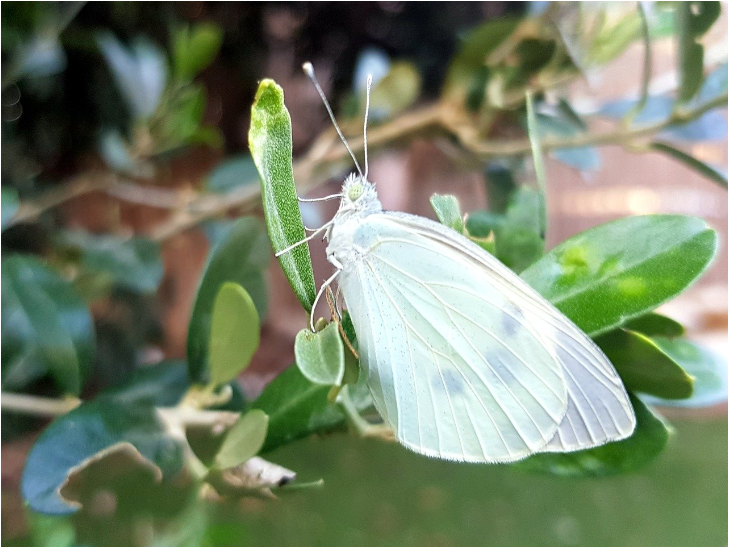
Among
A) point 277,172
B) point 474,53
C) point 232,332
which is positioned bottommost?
point 232,332

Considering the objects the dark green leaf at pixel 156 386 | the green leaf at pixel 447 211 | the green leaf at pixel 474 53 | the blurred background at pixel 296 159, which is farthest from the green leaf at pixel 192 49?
the green leaf at pixel 447 211

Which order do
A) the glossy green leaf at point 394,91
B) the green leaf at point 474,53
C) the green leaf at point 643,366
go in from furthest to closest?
the glossy green leaf at point 394,91
the green leaf at point 474,53
the green leaf at point 643,366

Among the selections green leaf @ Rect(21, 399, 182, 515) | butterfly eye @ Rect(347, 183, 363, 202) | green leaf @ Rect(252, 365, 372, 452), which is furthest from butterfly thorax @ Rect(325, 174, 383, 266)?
green leaf @ Rect(21, 399, 182, 515)

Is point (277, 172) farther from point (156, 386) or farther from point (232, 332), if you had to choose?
point (156, 386)

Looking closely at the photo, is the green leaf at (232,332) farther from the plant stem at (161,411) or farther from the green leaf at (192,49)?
the green leaf at (192,49)

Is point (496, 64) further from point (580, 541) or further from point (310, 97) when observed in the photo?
point (580, 541)

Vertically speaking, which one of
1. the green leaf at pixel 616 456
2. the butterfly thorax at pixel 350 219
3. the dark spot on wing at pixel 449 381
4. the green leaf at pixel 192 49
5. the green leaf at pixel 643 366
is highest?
the green leaf at pixel 192 49

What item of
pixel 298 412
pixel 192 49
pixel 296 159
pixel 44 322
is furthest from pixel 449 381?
pixel 296 159
